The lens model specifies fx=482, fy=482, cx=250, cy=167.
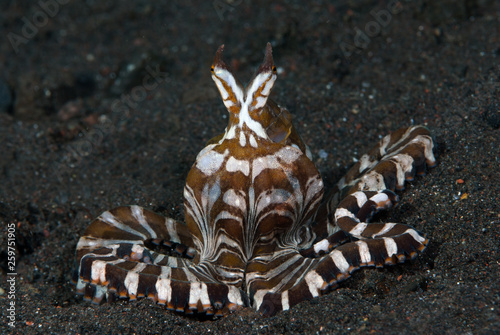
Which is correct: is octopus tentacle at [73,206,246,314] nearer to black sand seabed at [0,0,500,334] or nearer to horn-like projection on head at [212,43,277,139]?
black sand seabed at [0,0,500,334]

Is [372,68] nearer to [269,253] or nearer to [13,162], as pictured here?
[269,253]

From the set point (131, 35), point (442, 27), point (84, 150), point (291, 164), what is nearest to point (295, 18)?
point (442, 27)

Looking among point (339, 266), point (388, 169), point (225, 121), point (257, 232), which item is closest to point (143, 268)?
point (257, 232)

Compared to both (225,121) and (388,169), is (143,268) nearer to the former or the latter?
(388,169)

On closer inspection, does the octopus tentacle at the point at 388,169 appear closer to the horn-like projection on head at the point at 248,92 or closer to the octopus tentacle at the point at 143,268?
the octopus tentacle at the point at 143,268

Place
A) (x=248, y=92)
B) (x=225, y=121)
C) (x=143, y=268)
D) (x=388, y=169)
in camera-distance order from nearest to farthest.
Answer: (x=248, y=92) < (x=143, y=268) < (x=388, y=169) < (x=225, y=121)

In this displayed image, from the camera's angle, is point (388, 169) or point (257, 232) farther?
point (388, 169)
